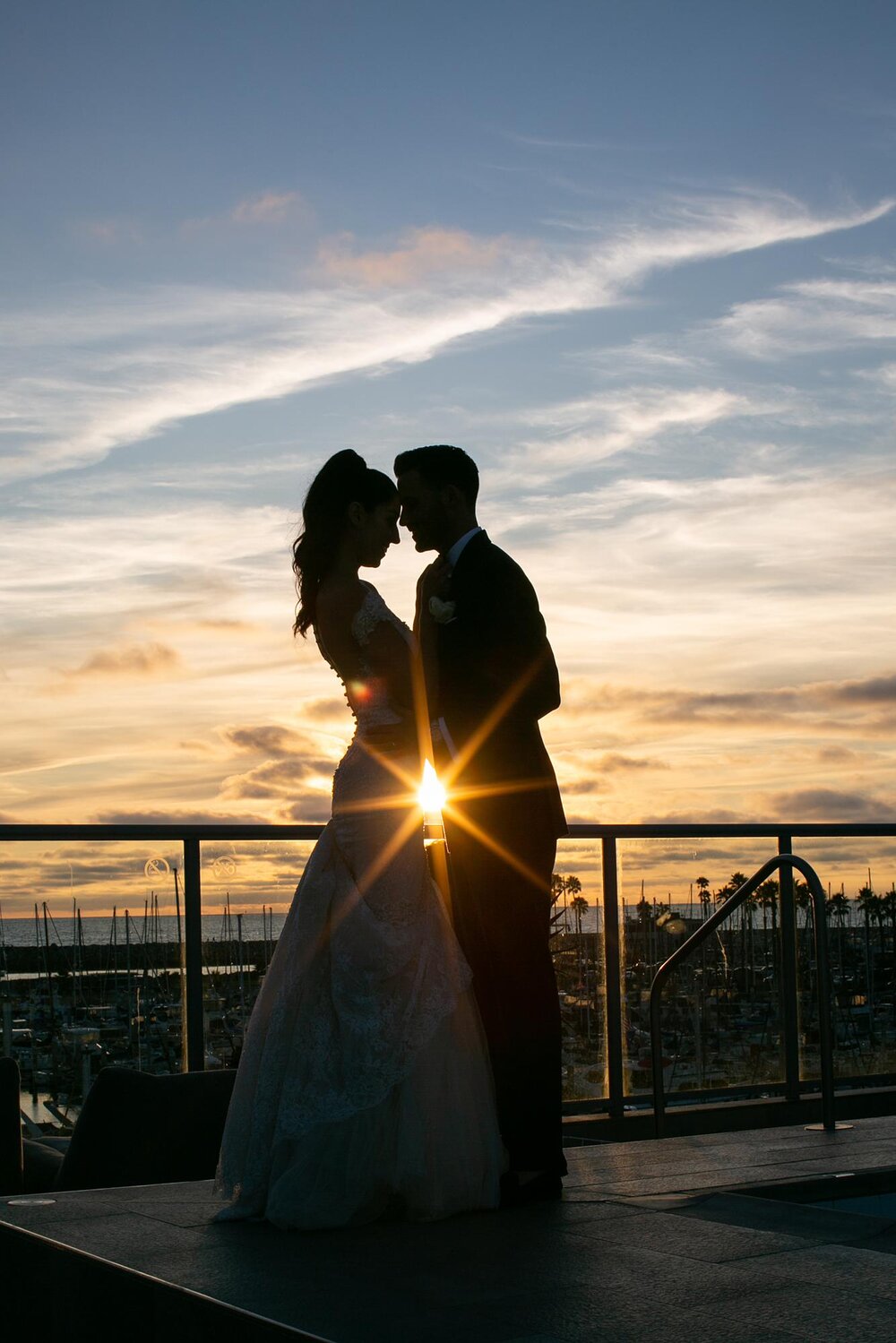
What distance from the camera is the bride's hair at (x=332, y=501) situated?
436 cm

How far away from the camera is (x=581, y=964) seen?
720 cm

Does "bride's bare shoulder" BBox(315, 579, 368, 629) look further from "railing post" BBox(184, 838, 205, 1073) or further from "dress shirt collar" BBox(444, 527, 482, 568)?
"railing post" BBox(184, 838, 205, 1073)

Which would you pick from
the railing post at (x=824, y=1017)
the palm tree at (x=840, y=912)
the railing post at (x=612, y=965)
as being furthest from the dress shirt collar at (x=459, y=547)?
the palm tree at (x=840, y=912)

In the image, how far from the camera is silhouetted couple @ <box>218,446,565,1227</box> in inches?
155

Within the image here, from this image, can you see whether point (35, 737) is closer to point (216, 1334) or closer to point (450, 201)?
point (450, 201)

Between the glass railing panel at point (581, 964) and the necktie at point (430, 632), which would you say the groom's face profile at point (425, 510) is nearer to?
the necktie at point (430, 632)

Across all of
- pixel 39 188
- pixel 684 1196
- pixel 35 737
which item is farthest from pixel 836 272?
pixel 35 737

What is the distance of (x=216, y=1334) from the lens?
117 inches

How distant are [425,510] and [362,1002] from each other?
136 centimetres

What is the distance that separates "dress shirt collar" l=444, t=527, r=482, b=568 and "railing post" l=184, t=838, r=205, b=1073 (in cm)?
231

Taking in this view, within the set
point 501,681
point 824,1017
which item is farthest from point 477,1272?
point 824,1017

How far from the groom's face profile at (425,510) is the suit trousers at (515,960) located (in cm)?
77

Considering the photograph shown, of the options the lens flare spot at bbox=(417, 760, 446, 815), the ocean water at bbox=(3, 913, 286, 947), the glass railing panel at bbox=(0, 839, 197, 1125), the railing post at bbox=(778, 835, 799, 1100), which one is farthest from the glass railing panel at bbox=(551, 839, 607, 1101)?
the lens flare spot at bbox=(417, 760, 446, 815)

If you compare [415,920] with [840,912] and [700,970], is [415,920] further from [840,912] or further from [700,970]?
[840,912]
